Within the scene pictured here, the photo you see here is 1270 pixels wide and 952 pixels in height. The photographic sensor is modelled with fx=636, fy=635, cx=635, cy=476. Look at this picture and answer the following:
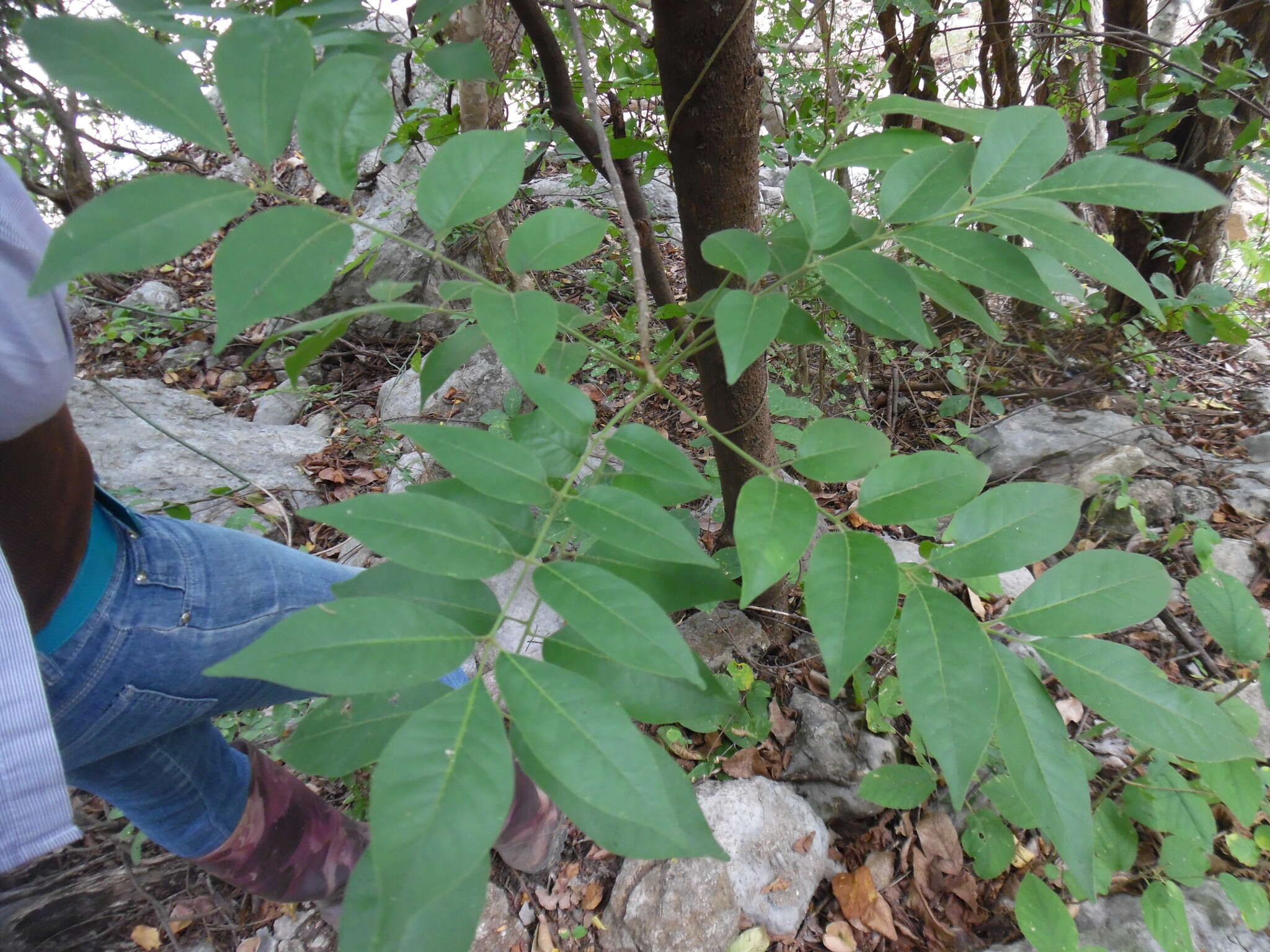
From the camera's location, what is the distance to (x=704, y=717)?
646 millimetres

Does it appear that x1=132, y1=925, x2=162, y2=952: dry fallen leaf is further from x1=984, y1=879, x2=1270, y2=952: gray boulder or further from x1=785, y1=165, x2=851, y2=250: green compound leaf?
x1=785, y1=165, x2=851, y2=250: green compound leaf

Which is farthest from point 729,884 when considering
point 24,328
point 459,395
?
point 459,395

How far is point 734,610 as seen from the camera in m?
1.90

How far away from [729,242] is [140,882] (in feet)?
7.36

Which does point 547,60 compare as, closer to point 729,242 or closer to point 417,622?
point 729,242

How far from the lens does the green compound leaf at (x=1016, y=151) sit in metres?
0.72

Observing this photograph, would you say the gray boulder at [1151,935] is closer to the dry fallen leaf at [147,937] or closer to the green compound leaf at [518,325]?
the green compound leaf at [518,325]

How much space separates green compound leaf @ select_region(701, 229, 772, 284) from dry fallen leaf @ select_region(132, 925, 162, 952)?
221 cm

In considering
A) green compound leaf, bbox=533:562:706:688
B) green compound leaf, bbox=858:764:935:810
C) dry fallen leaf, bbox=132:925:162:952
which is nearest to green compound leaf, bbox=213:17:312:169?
green compound leaf, bbox=533:562:706:688

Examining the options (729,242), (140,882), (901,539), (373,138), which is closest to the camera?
(373,138)

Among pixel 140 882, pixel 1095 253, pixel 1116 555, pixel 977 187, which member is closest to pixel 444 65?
pixel 977 187

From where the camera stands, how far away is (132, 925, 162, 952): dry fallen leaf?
5.46 ft

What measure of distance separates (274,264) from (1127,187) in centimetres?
84

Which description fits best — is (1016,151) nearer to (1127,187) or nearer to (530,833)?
(1127,187)
